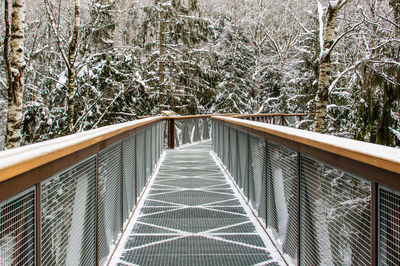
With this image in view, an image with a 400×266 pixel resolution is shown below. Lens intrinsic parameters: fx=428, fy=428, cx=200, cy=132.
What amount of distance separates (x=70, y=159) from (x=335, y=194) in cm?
165

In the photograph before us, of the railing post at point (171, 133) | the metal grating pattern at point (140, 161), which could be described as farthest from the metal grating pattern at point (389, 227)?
the railing post at point (171, 133)

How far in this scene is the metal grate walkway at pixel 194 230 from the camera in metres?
4.21

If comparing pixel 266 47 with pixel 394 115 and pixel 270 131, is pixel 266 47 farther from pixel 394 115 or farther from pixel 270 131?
pixel 270 131

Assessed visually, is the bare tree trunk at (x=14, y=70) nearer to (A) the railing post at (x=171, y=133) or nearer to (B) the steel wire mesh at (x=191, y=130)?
(A) the railing post at (x=171, y=133)

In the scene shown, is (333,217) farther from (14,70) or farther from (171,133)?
(171,133)

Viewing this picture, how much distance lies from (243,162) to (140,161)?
5.35ft

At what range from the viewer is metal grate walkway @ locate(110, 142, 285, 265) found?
4.21 meters

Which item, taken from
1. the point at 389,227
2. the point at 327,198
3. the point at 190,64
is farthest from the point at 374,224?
the point at 190,64

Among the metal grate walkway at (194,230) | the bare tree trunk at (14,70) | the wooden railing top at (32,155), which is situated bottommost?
the metal grate walkway at (194,230)

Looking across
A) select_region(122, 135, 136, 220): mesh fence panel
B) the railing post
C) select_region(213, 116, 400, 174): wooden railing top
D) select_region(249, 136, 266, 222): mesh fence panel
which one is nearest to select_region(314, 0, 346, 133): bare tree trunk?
the railing post

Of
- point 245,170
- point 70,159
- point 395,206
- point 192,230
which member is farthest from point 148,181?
point 395,206

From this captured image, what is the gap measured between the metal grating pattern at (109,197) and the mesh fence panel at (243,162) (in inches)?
91.0

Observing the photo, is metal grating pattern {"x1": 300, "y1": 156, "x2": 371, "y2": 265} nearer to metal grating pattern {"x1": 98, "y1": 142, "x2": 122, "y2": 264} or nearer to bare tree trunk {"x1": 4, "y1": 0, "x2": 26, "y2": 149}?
metal grating pattern {"x1": 98, "y1": 142, "x2": 122, "y2": 264}

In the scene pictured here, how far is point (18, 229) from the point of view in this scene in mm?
1902
